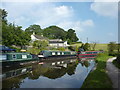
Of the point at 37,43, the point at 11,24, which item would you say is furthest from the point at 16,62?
the point at 37,43

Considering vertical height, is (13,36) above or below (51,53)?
above

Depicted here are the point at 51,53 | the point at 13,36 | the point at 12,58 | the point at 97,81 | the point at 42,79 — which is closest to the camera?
the point at 97,81

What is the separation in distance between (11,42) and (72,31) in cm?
6248

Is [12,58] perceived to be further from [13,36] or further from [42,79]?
[13,36]

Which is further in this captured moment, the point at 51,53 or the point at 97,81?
the point at 51,53

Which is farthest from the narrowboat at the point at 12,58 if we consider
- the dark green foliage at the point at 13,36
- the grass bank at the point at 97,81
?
the grass bank at the point at 97,81

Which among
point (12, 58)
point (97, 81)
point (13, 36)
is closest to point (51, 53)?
point (13, 36)

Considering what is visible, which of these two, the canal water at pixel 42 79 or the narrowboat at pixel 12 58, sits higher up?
the narrowboat at pixel 12 58

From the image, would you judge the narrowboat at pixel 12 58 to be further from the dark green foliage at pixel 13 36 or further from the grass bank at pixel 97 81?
the grass bank at pixel 97 81

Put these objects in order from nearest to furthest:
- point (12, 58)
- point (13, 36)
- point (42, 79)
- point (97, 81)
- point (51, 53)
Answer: point (97, 81) < point (42, 79) < point (12, 58) < point (13, 36) < point (51, 53)

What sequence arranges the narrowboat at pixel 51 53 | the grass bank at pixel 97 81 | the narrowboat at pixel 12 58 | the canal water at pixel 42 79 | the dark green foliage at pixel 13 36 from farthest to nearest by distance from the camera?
the narrowboat at pixel 51 53, the dark green foliage at pixel 13 36, the narrowboat at pixel 12 58, the canal water at pixel 42 79, the grass bank at pixel 97 81

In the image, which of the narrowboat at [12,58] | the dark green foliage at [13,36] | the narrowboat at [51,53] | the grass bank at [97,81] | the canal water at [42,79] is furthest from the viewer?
the narrowboat at [51,53]

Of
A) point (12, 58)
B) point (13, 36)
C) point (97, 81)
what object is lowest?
point (97, 81)

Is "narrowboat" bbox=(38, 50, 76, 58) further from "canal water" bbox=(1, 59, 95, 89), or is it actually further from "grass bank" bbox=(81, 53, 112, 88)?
"grass bank" bbox=(81, 53, 112, 88)
